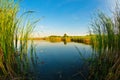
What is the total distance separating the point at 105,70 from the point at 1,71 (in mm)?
2459

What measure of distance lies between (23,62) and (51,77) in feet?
3.99

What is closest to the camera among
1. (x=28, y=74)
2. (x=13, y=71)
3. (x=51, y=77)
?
(x=13, y=71)

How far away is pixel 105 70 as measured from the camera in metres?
4.56

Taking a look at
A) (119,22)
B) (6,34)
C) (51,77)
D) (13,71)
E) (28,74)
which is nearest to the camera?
(6,34)

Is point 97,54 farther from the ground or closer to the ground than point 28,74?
→ farther from the ground

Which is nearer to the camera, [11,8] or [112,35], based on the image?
[11,8]

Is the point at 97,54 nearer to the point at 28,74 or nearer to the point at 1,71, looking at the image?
the point at 28,74

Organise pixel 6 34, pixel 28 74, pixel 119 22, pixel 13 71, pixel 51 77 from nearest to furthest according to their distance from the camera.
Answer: pixel 6 34, pixel 13 71, pixel 119 22, pixel 28 74, pixel 51 77

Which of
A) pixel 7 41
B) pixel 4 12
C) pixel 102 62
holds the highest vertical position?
pixel 4 12

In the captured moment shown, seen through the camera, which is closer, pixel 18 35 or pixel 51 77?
pixel 18 35

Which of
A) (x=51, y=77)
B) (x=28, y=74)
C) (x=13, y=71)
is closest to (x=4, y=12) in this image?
(x=13, y=71)

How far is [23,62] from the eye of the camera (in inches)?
184

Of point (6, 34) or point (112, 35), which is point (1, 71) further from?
point (112, 35)

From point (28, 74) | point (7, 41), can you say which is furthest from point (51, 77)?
point (7, 41)
